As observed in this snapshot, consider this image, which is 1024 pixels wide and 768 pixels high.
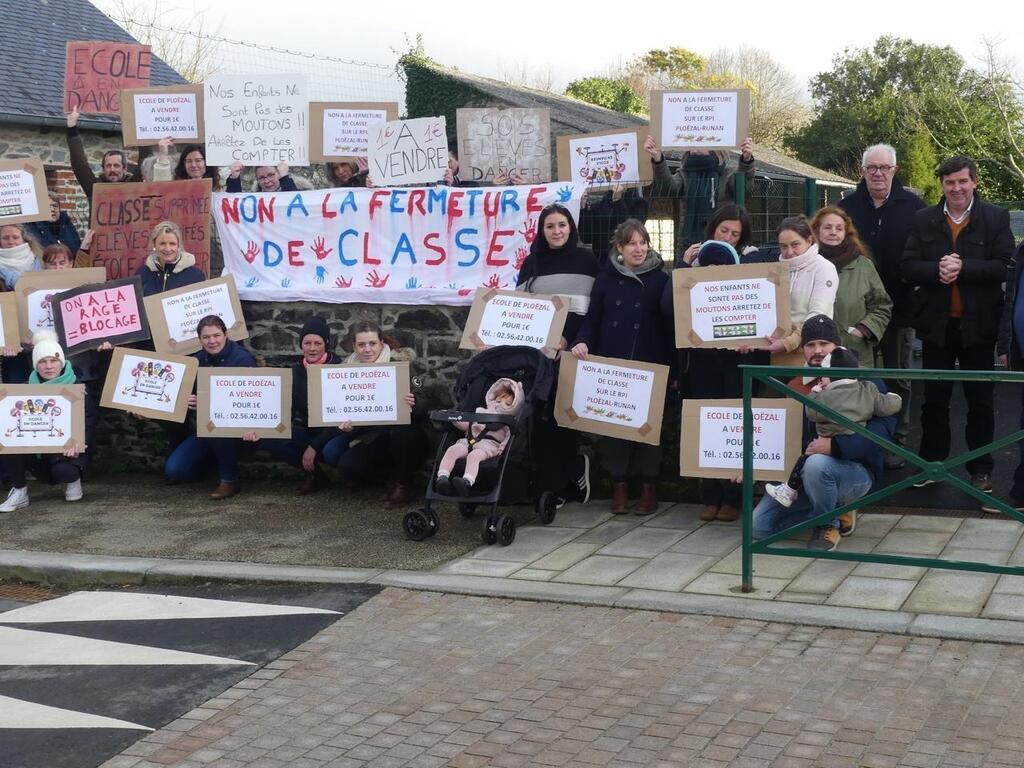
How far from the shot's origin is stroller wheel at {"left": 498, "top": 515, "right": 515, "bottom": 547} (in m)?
7.82

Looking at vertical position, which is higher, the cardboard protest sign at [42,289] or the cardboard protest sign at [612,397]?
the cardboard protest sign at [42,289]

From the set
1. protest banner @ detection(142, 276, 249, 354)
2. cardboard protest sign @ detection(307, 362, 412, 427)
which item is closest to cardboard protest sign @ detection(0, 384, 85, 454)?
protest banner @ detection(142, 276, 249, 354)

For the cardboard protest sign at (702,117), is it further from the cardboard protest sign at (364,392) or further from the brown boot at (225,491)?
the brown boot at (225,491)

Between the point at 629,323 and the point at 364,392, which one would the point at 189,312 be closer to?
the point at 364,392

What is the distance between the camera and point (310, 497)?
31.7ft

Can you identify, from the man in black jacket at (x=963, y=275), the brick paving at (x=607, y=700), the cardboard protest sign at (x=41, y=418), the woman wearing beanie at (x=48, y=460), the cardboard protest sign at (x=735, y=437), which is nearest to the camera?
the brick paving at (x=607, y=700)

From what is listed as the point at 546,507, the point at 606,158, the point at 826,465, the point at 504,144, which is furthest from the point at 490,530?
the point at 504,144

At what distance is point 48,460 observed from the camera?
9.77 m

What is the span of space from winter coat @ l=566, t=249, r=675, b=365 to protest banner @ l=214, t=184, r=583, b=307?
99cm

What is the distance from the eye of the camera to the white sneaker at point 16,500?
9.45m

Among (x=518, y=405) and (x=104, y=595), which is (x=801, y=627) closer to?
(x=518, y=405)

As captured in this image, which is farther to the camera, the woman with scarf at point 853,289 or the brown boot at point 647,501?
the brown boot at point 647,501

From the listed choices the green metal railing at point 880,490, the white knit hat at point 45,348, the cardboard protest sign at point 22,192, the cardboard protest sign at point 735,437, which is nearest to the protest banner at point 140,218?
the cardboard protest sign at point 22,192

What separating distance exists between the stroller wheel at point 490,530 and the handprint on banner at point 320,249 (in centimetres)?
319
